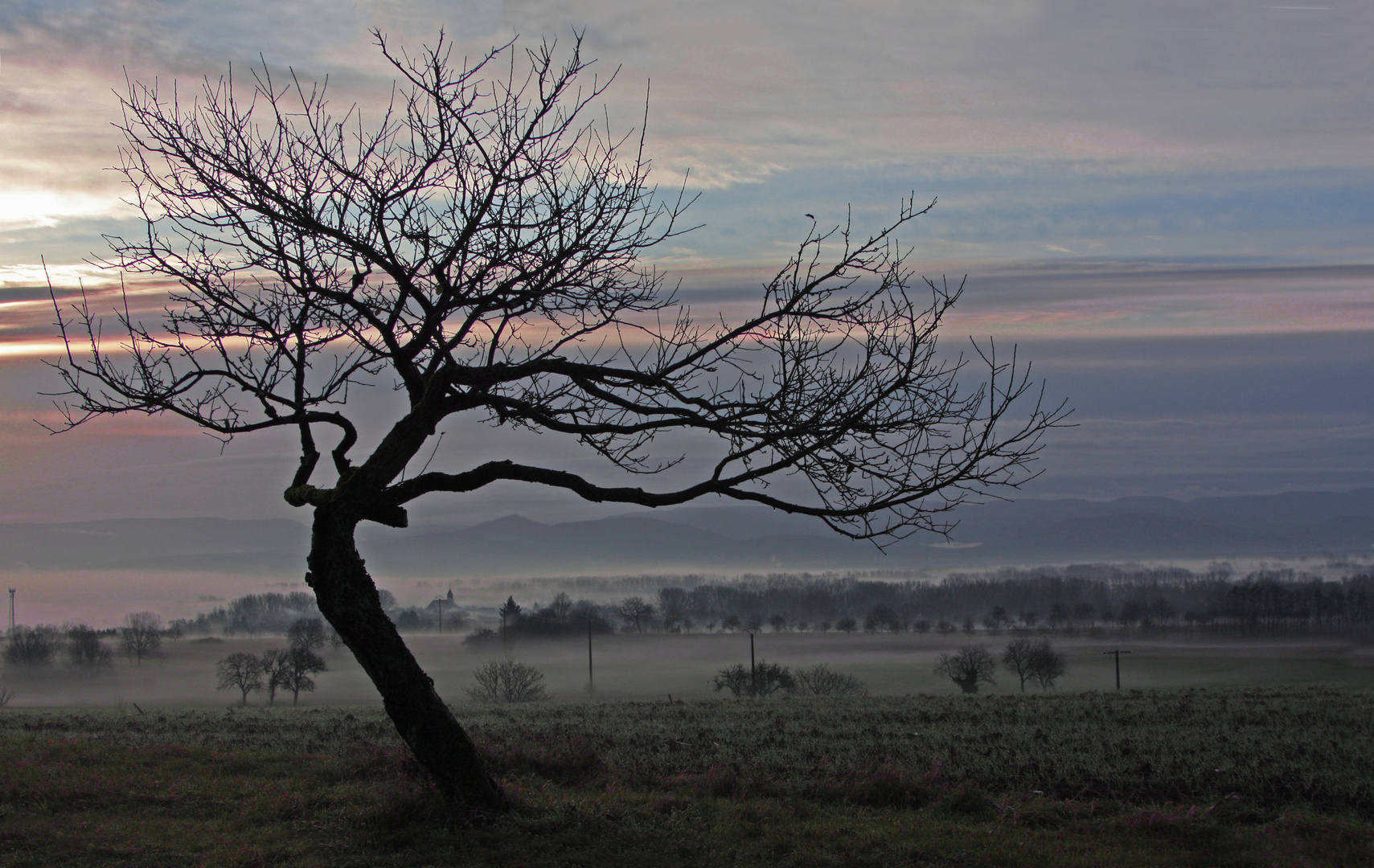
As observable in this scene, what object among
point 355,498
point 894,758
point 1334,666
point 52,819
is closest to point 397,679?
point 355,498

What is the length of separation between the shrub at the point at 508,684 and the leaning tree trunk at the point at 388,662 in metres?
74.4

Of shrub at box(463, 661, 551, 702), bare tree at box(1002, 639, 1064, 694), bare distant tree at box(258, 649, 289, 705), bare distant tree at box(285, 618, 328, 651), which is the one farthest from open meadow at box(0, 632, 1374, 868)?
bare distant tree at box(285, 618, 328, 651)

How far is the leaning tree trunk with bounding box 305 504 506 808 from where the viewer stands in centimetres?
930

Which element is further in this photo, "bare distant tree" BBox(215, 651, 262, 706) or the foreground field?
"bare distant tree" BBox(215, 651, 262, 706)

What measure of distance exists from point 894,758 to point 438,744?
8.67 meters

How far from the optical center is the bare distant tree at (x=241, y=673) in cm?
9712

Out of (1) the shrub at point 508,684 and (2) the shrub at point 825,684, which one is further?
(2) the shrub at point 825,684

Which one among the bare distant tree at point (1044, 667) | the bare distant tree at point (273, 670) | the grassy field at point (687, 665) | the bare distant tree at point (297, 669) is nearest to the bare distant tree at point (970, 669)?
the grassy field at point (687, 665)

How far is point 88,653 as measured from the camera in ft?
444

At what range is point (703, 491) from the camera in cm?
927

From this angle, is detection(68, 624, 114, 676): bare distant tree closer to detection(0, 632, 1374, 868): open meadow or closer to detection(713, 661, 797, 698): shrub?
detection(713, 661, 797, 698): shrub

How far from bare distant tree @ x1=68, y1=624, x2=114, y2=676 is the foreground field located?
135m

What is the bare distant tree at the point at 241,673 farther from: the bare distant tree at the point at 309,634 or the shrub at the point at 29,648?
the shrub at the point at 29,648

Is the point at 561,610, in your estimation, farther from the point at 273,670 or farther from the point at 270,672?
the point at 273,670
